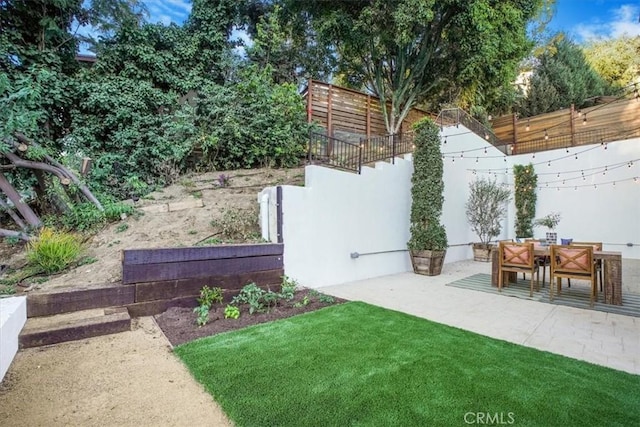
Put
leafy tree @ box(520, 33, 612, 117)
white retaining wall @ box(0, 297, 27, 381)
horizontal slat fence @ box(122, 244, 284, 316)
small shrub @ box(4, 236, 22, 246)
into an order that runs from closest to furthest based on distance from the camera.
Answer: white retaining wall @ box(0, 297, 27, 381)
horizontal slat fence @ box(122, 244, 284, 316)
small shrub @ box(4, 236, 22, 246)
leafy tree @ box(520, 33, 612, 117)

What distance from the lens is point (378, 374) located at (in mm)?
2381

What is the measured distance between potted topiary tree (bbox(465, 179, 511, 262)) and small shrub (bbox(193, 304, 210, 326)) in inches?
315

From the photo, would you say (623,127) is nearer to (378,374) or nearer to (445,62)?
(445,62)

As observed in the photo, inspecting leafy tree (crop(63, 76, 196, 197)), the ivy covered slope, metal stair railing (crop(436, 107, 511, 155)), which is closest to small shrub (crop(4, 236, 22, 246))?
the ivy covered slope

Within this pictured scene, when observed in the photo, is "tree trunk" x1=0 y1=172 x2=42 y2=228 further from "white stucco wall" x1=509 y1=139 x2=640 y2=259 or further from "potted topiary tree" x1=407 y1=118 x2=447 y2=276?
"white stucco wall" x1=509 y1=139 x2=640 y2=259

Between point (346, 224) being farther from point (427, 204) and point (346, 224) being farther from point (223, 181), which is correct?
point (223, 181)

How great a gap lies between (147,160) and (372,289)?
574cm

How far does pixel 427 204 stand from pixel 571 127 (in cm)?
828

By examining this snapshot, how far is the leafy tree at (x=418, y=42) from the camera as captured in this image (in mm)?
8414

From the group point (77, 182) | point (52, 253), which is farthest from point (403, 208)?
point (77, 182)

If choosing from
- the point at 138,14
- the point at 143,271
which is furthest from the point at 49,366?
the point at 138,14

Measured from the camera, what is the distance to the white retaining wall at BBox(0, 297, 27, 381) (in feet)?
2.89

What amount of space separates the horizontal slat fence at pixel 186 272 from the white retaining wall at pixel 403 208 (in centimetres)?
62

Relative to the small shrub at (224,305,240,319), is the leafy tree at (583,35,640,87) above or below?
above
